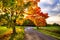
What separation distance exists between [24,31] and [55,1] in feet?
2.88

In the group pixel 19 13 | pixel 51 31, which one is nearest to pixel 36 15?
pixel 19 13

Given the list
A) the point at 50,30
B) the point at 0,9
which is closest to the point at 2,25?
the point at 0,9

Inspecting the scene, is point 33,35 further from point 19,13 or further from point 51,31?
point 19,13

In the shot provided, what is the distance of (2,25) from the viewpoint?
297 centimetres

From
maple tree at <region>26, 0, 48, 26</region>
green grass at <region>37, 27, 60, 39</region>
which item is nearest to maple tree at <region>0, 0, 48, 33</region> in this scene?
maple tree at <region>26, 0, 48, 26</region>

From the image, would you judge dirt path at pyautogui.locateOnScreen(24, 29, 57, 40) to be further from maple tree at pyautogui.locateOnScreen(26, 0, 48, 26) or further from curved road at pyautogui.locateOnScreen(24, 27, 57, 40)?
maple tree at pyautogui.locateOnScreen(26, 0, 48, 26)

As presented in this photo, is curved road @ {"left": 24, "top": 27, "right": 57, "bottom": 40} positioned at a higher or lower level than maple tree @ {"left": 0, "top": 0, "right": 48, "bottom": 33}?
lower

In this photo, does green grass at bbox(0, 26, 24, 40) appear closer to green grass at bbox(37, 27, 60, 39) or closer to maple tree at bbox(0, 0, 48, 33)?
maple tree at bbox(0, 0, 48, 33)

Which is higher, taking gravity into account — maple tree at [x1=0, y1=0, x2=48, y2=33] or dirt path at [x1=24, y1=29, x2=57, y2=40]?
maple tree at [x1=0, y1=0, x2=48, y2=33]

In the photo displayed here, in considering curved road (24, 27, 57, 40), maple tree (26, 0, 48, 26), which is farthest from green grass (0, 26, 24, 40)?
maple tree (26, 0, 48, 26)

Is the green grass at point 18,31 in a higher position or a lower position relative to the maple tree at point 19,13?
lower

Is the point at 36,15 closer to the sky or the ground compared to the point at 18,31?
closer to the sky

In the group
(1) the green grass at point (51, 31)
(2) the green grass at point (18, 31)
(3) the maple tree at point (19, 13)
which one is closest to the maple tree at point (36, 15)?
(3) the maple tree at point (19, 13)

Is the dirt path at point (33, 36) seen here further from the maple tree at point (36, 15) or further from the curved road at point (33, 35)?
the maple tree at point (36, 15)
